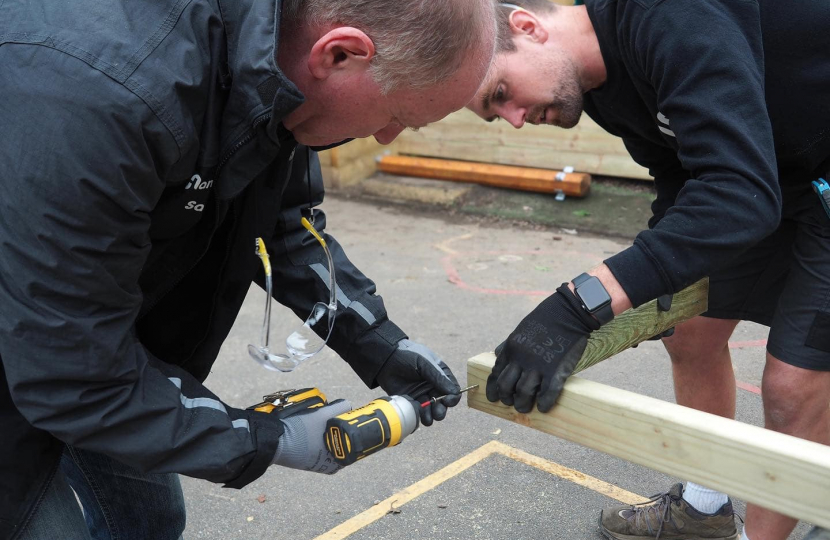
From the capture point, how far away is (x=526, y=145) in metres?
7.45

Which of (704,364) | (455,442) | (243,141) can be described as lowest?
(455,442)

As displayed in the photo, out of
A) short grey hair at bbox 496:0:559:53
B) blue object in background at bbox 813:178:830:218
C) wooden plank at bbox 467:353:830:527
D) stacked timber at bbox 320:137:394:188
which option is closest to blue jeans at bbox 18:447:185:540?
wooden plank at bbox 467:353:830:527

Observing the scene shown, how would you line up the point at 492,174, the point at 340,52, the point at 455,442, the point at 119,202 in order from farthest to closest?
1. the point at 492,174
2. the point at 455,442
3. the point at 340,52
4. the point at 119,202

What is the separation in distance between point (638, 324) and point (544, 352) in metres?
0.36

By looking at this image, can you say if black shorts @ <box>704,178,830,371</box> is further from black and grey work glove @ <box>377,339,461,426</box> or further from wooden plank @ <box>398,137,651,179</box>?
wooden plank @ <box>398,137,651,179</box>

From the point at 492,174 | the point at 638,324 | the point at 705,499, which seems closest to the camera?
Answer: the point at 638,324

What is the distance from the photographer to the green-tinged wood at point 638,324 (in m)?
1.92

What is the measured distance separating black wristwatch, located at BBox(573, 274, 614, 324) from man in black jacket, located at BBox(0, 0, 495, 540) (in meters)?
0.59

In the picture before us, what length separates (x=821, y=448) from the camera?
55.4 inches

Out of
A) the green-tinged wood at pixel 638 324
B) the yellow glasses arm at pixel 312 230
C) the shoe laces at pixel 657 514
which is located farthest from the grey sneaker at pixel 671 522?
the yellow glasses arm at pixel 312 230

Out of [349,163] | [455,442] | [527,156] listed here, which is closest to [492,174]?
[527,156]

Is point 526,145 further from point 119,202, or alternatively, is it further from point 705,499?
point 119,202

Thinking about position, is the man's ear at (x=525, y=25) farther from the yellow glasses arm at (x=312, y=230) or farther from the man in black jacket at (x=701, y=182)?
the yellow glasses arm at (x=312, y=230)

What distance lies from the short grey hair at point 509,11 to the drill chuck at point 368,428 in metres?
1.18
